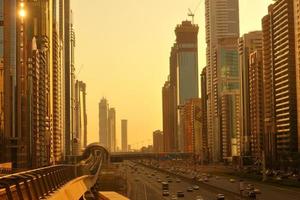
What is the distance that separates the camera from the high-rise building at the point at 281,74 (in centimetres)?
17250

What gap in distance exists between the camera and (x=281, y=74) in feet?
594

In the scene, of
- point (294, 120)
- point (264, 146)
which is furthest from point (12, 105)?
point (264, 146)

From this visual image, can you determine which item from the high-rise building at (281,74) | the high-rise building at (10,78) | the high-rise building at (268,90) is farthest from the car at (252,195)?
the high-rise building at (268,90)

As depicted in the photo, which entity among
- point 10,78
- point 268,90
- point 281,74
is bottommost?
point 10,78

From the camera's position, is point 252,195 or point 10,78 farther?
point 10,78

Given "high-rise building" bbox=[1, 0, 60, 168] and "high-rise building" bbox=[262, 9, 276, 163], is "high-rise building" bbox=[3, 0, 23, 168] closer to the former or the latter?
"high-rise building" bbox=[1, 0, 60, 168]

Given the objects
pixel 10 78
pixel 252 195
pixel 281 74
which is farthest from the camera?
pixel 281 74

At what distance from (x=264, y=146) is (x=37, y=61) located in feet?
259

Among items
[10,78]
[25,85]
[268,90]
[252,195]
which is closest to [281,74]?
[268,90]

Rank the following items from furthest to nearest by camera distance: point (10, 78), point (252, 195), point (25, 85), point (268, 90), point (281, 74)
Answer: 1. point (268, 90)
2. point (281, 74)
3. point (25, 85)
4. point (10, 78)
5. point (252, 195)

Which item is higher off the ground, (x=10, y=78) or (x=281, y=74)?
(x=281, y=74)

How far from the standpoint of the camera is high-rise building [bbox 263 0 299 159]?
172500 millimetres

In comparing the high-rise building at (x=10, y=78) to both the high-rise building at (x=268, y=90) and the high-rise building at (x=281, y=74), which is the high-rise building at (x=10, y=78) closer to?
the high-rise building at (x=281, y=74)

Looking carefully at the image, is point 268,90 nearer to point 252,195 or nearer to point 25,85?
point 25,85
